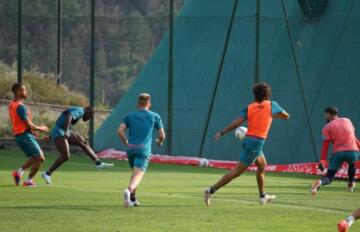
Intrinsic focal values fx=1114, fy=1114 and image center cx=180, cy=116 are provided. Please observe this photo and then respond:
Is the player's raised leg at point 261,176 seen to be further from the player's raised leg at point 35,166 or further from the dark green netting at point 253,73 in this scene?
the dark green netting at point 253,73

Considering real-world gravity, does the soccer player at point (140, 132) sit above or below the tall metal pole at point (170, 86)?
above

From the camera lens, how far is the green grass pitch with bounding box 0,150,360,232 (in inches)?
551

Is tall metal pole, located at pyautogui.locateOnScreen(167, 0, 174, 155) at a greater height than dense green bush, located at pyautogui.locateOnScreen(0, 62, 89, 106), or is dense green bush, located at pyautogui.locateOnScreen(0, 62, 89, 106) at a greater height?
tall metal pole, located at pyautogui.locateOnScreen(167, 0, 174, 155)

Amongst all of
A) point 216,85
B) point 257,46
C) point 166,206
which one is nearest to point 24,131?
point 166,206

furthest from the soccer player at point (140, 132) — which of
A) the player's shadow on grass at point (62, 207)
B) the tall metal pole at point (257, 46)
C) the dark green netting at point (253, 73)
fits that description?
the tall metal pole at point (257, 46)

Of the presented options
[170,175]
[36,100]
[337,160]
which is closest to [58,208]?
[337,160]

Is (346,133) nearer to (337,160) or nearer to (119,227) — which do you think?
(337,160)

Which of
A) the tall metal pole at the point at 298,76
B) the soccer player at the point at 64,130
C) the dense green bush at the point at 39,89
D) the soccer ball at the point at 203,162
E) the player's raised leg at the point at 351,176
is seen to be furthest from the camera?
the dense green bush at the point at 39,89

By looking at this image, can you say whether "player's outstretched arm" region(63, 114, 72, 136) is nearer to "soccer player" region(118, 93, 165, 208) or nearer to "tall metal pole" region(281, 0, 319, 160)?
"soccer player" region(118, 93, 165, 208)

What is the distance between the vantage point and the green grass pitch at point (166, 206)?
45.9 feet

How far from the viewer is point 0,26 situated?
59000mm

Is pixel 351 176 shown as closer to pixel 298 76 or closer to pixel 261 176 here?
pixel 261 176

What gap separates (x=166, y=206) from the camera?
16.8m

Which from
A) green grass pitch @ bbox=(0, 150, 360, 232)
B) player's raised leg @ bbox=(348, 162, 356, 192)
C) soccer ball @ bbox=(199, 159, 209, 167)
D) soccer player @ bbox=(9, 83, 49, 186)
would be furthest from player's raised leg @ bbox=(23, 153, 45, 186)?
soccer ball @ bbox=(199, 159, 209, 167)
